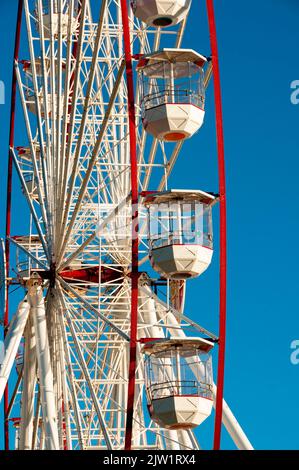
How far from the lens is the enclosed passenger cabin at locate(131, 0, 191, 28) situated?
37.5 m

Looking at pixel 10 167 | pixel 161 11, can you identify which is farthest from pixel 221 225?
pixel 10 167

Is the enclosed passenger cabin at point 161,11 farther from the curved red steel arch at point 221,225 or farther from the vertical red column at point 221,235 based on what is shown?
the vertical red column at point 221,235

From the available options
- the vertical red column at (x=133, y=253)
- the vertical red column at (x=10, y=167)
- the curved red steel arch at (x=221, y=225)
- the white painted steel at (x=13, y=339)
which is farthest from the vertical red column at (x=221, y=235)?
the vertical red column at (x=10, y=167)

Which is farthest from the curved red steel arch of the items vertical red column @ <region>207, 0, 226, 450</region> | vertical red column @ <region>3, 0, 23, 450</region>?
vertical red column @ <region>3, 0, 23, 450</region>

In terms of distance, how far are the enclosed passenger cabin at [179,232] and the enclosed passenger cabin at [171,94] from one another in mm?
1329

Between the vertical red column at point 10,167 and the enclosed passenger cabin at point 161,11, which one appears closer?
the enclosed passenger cabin at point 161,11

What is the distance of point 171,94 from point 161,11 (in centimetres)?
177

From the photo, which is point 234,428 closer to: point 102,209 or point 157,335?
point 157,335

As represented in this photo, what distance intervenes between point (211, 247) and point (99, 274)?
9.66ft

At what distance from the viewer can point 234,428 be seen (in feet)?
130

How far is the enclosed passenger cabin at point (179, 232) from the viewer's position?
1467 inches

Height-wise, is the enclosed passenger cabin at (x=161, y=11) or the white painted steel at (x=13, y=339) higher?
the enclosed passenger cabin at (x=161, y=11)

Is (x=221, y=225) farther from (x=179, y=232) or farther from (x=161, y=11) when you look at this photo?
(x=161, y=11)

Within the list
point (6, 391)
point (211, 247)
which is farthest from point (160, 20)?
point (6, 391)
